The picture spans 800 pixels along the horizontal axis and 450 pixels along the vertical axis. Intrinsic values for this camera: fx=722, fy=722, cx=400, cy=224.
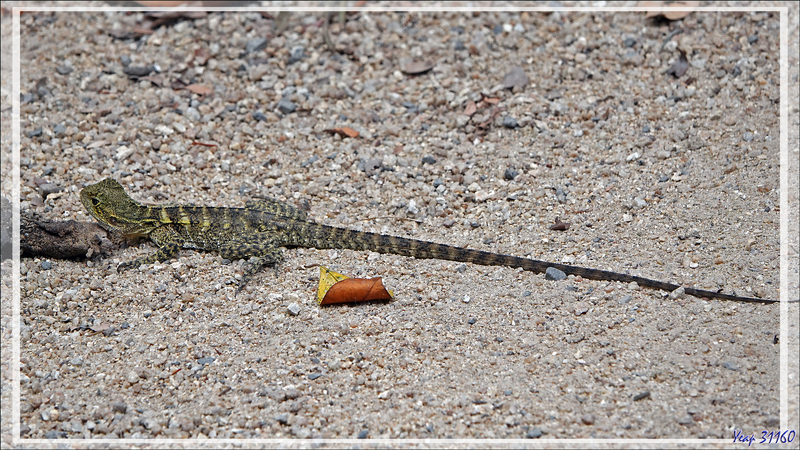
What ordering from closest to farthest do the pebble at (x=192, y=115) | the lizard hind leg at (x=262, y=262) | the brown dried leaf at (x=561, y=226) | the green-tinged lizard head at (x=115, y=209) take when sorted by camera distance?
the lizard hind leg at (x=262, y=262) < the brown dried leaf at (x=561, y=226) < the green-tinged lizard head at (x=115, y=209) < the pebble at (x=192, y=115)

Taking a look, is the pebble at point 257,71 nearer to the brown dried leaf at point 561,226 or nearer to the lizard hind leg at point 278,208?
the lizard hind leg at point 278,208

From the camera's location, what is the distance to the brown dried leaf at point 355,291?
525 centimetres

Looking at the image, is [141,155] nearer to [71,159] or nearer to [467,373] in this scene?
[71,159]

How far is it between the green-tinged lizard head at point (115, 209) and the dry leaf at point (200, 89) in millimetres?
2022

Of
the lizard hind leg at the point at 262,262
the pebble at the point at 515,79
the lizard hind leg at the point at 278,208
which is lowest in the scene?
the lizard hind leg at the point at 262,262

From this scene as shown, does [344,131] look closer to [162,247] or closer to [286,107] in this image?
[286,107]

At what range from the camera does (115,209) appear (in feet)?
20.0

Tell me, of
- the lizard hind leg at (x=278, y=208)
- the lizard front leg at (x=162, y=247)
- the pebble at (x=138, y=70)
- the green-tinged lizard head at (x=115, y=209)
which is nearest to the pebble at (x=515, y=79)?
the lizard hind leg at (x=278, y=208)

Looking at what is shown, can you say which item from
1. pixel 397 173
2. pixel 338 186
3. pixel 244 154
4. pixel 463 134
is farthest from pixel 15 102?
pixel 463 134

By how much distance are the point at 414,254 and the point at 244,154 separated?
232 cm

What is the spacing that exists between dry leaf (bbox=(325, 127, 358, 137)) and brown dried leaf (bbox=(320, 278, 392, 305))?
8.03 feet

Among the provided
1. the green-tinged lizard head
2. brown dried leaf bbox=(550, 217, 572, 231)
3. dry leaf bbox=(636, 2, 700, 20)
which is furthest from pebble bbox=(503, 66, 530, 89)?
the green-tinged lizard head

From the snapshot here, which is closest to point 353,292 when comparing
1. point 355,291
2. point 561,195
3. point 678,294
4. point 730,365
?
point 355,291

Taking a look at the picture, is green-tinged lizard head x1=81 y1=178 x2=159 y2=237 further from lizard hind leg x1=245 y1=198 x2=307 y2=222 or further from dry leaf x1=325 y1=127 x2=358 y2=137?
dry leaf x1=325 y1=127 x2=358 y2=137
